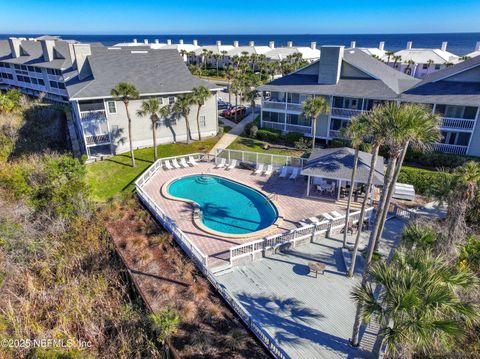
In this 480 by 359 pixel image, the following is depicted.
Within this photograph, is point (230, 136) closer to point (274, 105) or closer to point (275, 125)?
point (275, 125)

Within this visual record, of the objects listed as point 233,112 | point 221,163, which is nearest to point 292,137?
point 221,163

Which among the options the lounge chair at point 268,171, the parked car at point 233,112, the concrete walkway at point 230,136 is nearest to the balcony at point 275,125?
the concrete walkway at point 230,136

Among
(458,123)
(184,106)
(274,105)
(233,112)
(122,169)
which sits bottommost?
(122,169)

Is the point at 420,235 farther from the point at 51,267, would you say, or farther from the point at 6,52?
the point at 6,52

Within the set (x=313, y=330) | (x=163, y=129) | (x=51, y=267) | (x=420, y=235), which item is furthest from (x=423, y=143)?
(x=163, y=129)

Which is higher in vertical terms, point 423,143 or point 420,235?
point 423,143

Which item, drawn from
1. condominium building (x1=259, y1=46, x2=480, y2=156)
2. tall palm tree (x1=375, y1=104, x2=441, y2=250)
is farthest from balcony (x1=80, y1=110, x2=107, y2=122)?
tall palm tree (x1=375, y1=104, x2=441, y2=250)

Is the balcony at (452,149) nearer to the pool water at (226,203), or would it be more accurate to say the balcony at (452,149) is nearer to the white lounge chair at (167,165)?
the pool water at (226,203)
